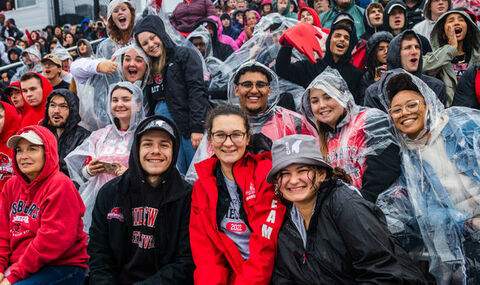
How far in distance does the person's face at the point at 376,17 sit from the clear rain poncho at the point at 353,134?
3.22 m

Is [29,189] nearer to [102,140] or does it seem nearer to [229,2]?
[102,140]

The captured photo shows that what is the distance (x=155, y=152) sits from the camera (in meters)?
3.61

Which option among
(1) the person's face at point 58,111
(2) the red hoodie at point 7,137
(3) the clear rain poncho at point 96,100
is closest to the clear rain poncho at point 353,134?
(3) the clear rain poncho at point 96,100

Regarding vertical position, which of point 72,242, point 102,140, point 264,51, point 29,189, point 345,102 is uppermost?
point 264,51

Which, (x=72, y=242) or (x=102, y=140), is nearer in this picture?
(x=72, y=242)

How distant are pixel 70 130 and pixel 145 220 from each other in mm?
1948

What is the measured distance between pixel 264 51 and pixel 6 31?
12696 mm

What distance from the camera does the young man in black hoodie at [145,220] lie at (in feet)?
11.5

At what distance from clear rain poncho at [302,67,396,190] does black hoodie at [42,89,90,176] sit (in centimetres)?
239

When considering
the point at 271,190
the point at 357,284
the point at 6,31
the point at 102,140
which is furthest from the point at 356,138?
the point at 6,31

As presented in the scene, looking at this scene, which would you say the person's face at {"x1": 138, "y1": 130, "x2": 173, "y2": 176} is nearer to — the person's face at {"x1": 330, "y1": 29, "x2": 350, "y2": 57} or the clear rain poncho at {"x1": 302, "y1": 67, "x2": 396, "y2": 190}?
the clear rain poncho at {"x1": 302, "y1": 67, "x2": 396, "y2": 190}

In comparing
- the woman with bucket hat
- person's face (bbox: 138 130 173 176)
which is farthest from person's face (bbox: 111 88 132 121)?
the woman with bucket hat

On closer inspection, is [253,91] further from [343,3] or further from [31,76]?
[343,3]

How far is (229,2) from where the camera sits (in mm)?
10844
